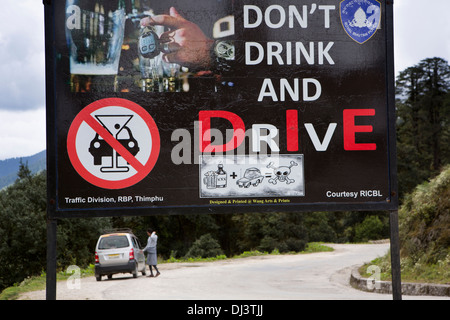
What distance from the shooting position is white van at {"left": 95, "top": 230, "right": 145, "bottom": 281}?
50.4ft

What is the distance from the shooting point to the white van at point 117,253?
15.4m

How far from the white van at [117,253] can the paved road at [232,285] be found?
431mm

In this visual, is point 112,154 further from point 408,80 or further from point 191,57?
point 408,80

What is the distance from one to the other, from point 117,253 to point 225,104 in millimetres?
11088

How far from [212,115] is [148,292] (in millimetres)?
10483

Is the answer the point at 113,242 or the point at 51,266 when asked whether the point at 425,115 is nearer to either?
the point at 113,242

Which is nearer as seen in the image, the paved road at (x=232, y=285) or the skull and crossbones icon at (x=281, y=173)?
the skull and crossbones icon at (x=281, y=173)

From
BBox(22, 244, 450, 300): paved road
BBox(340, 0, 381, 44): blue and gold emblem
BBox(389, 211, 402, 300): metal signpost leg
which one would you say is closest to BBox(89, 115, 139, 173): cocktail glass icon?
BBox(340, 0, 381, 44): blue and gold emblem

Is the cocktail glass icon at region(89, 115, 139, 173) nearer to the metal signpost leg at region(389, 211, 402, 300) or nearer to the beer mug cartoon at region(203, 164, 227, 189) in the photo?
the beer mug cartoon at region(203, 164, 227, 189)

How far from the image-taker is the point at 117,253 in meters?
15.8

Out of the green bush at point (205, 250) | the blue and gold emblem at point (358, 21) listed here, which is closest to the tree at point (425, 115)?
the green bush at point (205, 250)

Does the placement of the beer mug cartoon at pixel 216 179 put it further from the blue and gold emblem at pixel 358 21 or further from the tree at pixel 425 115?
the tree at pixel 425 115

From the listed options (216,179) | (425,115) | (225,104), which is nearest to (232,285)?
(216,179)

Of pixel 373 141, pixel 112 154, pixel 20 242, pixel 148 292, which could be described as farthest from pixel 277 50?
pixel 20 242
